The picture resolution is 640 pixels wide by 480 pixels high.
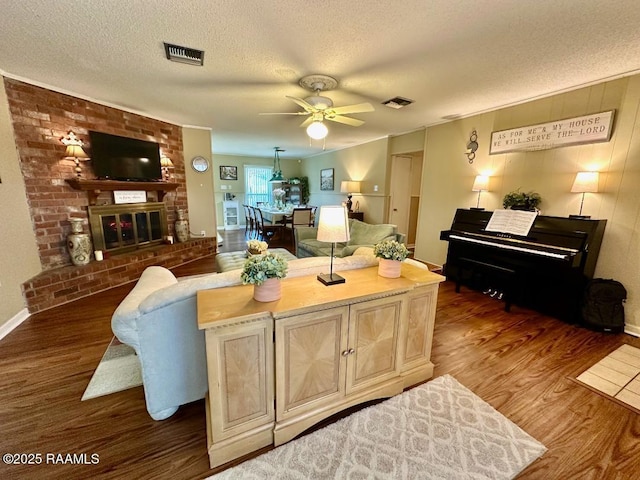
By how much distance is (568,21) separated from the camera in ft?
5.62

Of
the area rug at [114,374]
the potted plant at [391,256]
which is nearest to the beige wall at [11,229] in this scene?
the area rug at [114,374]

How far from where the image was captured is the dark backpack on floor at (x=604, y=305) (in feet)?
8.48

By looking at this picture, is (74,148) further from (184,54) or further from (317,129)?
(317,129)

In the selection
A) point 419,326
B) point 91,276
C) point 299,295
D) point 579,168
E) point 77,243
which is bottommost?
point 91,276

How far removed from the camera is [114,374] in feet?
6.46

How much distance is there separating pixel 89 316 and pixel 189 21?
2.97m

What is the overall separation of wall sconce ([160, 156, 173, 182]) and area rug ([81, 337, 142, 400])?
3207 millimetres

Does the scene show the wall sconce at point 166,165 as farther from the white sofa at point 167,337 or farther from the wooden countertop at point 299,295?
the wooden countertop at point 299,295

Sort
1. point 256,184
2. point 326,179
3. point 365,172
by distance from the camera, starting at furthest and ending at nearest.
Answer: point 256,184 → point 326,179 → point 365,172

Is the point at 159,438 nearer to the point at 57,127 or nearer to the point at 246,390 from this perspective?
the point at 246,390

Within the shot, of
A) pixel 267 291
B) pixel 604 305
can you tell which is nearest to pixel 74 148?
pixel 267 291

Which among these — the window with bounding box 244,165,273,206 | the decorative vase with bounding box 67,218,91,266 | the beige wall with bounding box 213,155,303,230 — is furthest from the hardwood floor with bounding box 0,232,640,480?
the window with bounding box 244,165,273,206

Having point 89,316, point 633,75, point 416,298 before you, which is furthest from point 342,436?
point 633,75

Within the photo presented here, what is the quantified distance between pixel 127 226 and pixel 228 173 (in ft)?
16.2
